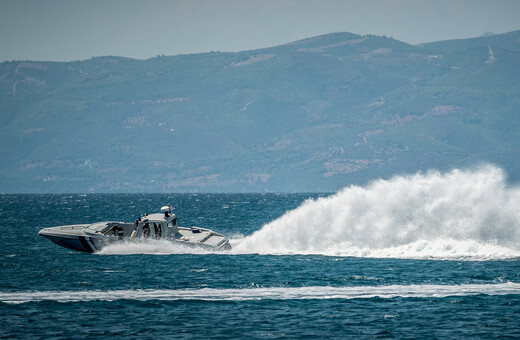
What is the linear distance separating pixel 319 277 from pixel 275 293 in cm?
546

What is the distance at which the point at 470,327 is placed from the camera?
32.5 metres

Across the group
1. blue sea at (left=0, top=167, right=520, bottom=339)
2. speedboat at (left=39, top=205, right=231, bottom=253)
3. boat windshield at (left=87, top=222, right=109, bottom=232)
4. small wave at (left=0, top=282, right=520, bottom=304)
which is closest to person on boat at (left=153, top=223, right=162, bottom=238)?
speedboat at (left=39, top=205, right=231, bottom=253)

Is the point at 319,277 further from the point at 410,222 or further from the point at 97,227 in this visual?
the point at 97,227

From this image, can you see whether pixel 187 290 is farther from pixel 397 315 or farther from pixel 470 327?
pixel 470 327

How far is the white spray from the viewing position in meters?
51.5

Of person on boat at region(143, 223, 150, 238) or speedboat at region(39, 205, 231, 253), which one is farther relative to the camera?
person on boat at region(143, 223, 150, 238)

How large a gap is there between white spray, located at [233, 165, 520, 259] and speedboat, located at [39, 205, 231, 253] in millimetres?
3229

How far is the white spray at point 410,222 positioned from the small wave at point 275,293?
10.2 meters

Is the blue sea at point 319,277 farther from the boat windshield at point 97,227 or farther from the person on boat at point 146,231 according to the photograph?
the boat windshield at point 97,227

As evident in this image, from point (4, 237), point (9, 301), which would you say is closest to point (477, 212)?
point (9, 301)

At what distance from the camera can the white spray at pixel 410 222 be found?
51531 millimetres

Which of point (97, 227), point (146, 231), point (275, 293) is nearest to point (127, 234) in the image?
point (146, 231)

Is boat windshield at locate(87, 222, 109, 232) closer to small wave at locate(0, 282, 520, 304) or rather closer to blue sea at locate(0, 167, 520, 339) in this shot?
blue sea at locate(0, 167, 520, 339)

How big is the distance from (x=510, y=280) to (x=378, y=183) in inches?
689
